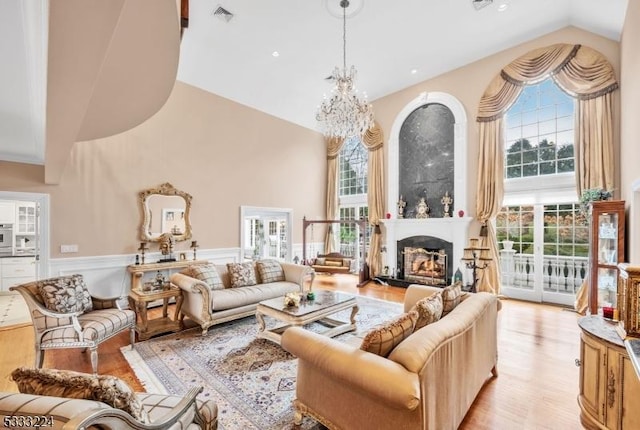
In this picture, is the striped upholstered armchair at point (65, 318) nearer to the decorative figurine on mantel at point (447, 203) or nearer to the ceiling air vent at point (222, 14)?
the ceiling air vent at point (222, 14)

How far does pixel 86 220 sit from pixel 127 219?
1.88ft

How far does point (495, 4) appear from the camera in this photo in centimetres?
447

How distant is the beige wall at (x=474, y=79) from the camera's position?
4668mm

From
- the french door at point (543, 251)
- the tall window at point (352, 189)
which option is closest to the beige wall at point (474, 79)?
the french door at point (543, 251)

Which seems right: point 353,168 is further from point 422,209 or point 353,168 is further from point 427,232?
point 427,232

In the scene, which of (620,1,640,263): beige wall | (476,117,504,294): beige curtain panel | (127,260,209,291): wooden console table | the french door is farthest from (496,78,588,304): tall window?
(127,260,209,291): wooden console table

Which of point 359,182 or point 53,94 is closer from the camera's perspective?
point 53,94

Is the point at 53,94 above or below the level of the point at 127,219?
above

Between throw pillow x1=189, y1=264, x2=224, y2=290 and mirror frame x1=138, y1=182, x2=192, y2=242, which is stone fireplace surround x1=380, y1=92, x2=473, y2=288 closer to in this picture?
throw pillow x1=189, y1=264, x2=224, y2=290

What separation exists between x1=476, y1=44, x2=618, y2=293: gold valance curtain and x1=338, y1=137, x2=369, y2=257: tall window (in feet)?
10.3

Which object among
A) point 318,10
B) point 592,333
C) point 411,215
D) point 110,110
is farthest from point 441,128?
point 110,110

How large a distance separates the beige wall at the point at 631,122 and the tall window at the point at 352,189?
5035 millimetres

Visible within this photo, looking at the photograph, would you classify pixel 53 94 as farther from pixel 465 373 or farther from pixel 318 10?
pixel 318 10

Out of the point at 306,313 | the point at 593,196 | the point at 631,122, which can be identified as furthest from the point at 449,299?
the point at 631,122
